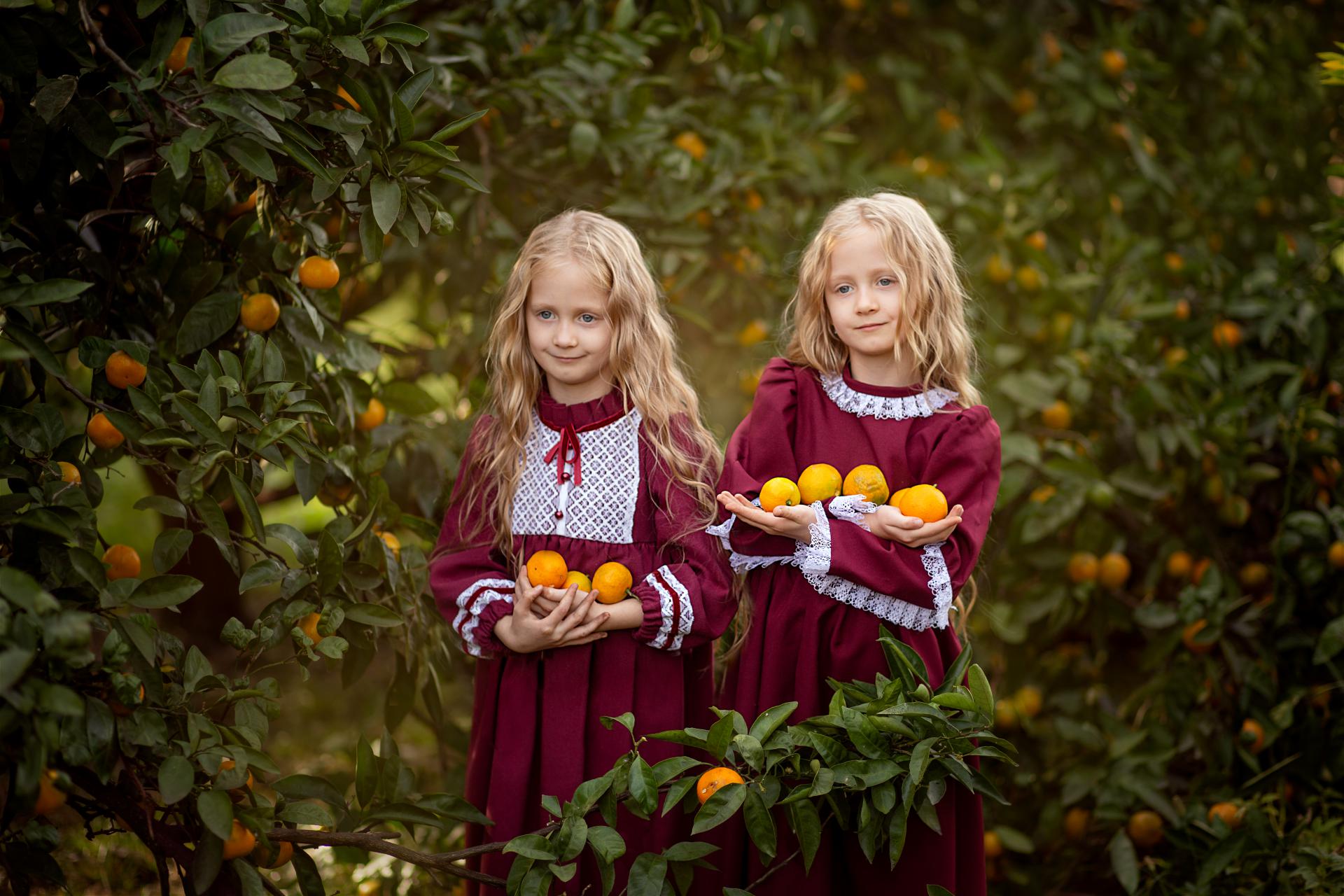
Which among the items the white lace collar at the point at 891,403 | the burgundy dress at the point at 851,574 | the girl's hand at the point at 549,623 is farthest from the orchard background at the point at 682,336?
the white lace collar at the point at 891,403

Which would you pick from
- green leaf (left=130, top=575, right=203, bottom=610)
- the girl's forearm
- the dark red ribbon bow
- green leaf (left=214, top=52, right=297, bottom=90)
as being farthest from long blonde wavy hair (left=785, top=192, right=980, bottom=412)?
green leaf (left=130, top=575, right=203, bottom=610)

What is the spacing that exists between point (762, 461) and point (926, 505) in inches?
12.5

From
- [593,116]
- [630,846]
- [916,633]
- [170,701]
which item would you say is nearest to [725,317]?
[593,116]

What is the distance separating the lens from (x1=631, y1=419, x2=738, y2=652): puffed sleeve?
186 cm

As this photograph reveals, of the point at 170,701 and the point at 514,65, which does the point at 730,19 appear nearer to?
the point at 514,65

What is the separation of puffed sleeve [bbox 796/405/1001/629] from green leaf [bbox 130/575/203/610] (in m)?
0.98

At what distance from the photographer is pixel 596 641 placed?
6.42ft

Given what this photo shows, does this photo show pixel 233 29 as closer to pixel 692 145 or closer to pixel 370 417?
pixel 370 417

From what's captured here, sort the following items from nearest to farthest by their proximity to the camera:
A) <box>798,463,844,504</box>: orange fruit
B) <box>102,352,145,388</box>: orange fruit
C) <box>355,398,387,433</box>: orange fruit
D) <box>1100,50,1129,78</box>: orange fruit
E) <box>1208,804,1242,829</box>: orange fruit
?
1. <box>102,352,145,388</box>: orange fruit
2. <box>798,463,844,504</box>: orange fruit
3. <box>355,398,387,433</box>: orange fruit
4. <box>1208,804,1242,829</box>: orange fruit
5. <box>1100,50,1129,78</box>: orange fruit

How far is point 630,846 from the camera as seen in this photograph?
189cm

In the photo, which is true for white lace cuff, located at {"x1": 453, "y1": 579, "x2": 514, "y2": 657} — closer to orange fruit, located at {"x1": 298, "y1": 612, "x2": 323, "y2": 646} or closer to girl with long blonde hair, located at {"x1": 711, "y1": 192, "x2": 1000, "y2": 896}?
orange fruit, located at {"x1": 298, "y1": 612, "x2": 323, "y2": 646}

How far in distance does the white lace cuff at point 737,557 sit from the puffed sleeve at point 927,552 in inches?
2.2

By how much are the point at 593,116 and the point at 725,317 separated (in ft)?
2.79

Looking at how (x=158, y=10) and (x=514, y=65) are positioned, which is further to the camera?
(x=514, y=65)
